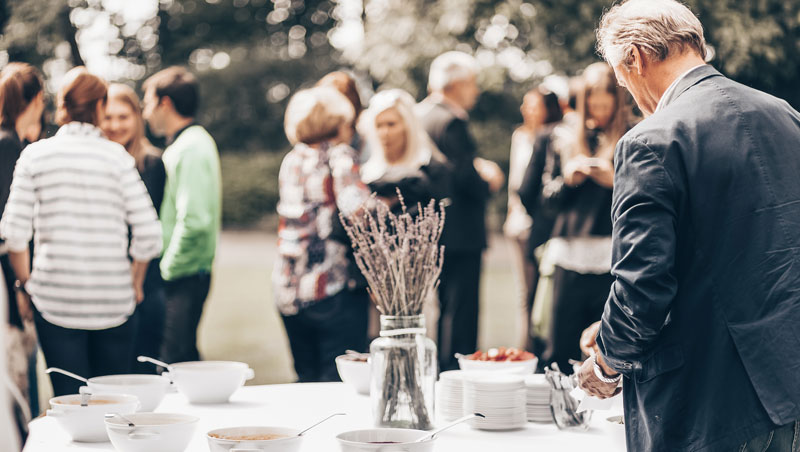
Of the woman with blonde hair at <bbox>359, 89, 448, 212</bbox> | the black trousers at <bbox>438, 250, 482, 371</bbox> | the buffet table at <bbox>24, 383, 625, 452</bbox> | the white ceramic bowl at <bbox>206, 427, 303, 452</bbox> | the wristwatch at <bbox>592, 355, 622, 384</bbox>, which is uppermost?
the woman with blonde hair at <bbox>359, 89, 448, 212</bbox>

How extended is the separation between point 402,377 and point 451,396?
0.68 feet

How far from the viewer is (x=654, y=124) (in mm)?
2100

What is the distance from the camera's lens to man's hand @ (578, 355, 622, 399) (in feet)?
7.45

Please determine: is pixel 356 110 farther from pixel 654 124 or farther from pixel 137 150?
pixel 654 124

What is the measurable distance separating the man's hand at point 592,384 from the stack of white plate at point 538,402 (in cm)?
29

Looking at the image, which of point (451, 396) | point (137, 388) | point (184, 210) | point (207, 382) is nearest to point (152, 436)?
point (137, 388)

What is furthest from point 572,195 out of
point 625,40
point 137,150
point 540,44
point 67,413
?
point 540,44

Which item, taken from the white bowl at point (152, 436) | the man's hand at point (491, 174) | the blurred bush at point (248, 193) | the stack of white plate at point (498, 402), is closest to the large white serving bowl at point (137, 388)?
the white bowl at point (152, 436)

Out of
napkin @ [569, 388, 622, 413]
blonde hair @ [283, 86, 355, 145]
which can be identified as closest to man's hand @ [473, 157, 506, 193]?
blonde hair @ [283, 86, 355, 145]

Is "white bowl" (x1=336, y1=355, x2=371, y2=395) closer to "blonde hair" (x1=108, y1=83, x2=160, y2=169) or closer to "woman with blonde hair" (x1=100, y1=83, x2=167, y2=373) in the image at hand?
"woman with blonde hair" (x1=100, y1=83, x2=167, y2=373)

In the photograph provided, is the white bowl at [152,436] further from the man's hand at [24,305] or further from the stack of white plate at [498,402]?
the man's hand at [24,305]

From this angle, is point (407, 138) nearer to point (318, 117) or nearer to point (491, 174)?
point (318, 117)

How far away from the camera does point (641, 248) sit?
203 cm

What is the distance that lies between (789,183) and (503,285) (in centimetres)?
1193
